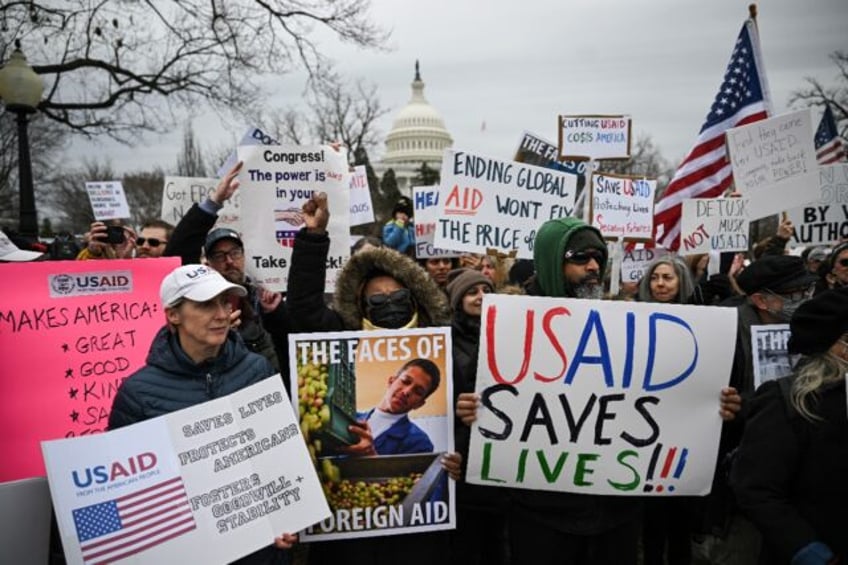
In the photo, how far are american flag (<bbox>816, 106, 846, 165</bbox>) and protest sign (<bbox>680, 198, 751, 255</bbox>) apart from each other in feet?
10.7

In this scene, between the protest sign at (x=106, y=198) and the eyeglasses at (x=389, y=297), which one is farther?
the protest sign at (x=106, y=198)

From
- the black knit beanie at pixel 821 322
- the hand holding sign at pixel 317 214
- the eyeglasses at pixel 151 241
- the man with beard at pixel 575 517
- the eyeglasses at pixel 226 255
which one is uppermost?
the hand holding sign at pixel 317 214

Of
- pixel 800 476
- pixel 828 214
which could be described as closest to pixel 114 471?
pixel 800 476

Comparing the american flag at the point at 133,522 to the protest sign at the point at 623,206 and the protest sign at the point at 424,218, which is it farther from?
the protest sign at the point at 623,206

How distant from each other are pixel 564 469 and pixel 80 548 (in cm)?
194

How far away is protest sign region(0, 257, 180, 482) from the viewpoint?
3.11 meters

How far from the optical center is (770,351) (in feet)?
11.8

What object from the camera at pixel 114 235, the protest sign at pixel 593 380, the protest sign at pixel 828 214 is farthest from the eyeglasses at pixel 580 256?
the protest sign at pixel 828 214

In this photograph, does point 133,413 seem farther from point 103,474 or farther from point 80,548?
point 80,548

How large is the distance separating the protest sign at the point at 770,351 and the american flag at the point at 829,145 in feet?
22.3

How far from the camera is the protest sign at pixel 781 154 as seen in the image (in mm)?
6531

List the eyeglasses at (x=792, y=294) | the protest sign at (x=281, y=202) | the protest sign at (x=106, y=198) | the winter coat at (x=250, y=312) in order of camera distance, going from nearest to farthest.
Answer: the winter coat at (x=250, y=312) < the eyeglasses at (x=792, y=294) < the protest sign at (x=281, y=202) < the protest sign at (x=106, y=198)

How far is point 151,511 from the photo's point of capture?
2279 mm

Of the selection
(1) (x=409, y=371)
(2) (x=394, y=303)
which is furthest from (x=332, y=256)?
(1) (x=409, y=371)
